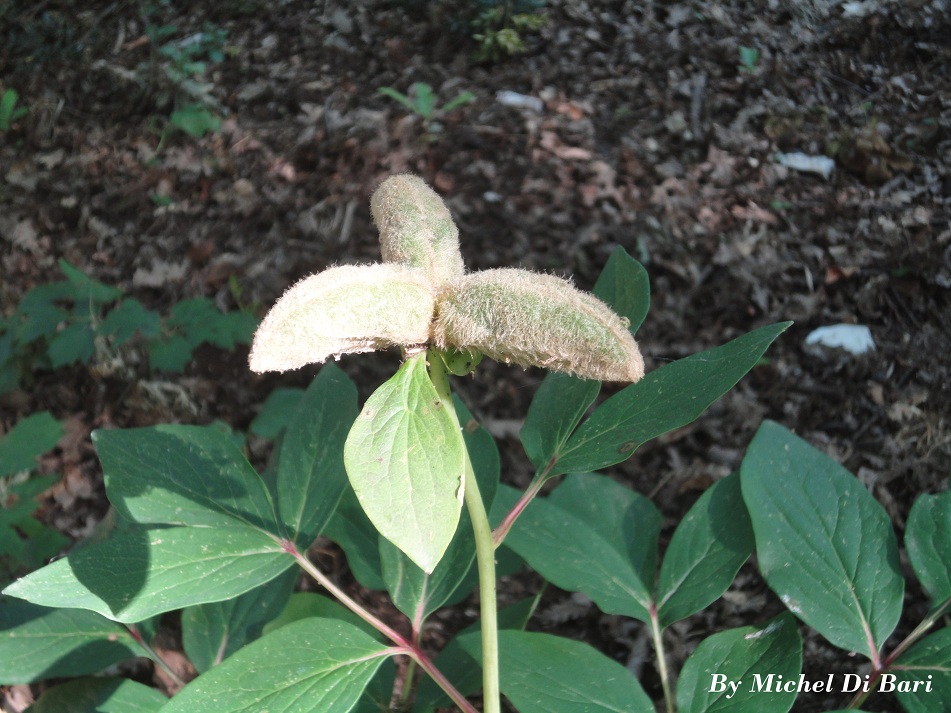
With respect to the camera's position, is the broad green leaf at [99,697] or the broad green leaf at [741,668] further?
the broad green leaf at [99,697]

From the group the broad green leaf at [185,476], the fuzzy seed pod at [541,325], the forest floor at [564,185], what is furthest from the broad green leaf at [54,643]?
the fuzzy seed pod at [541,325]

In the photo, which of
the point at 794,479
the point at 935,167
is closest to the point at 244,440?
the point at 794,479

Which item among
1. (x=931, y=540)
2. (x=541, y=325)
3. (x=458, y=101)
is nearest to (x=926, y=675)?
(x=931, y=540)

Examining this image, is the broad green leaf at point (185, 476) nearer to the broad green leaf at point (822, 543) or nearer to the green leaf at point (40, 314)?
the broad green leaf at point (822, 543)

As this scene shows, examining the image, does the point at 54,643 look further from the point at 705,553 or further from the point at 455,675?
the point at 705,553

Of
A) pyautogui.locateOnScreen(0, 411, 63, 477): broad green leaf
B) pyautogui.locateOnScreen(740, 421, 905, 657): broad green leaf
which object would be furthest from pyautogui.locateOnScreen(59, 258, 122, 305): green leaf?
pyautogui.locateOnScreen(740, 421, 905, 657): broad green leaf

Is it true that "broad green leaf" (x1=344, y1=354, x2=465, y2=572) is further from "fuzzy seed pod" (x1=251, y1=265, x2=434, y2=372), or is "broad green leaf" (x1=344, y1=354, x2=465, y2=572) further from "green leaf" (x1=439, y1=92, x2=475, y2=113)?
"green leaf" (x1=439, y1=92, x2=475, y2=113)
